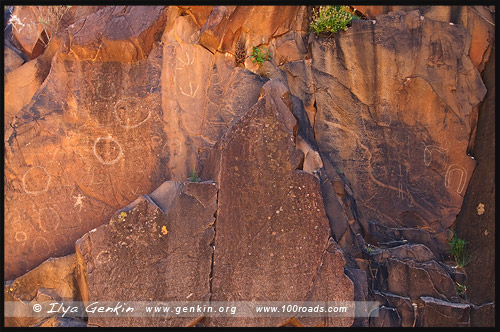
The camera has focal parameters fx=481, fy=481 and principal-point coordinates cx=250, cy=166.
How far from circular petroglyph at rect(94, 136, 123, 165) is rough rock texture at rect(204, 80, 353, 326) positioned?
1321mm

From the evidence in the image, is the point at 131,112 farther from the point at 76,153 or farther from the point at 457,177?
the point at 457,177

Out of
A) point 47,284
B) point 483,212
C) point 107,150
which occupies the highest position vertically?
point 107,150

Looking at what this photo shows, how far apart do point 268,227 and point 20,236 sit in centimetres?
292

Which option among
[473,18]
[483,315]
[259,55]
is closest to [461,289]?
[483,315]

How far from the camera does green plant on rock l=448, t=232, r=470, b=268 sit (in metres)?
6.54

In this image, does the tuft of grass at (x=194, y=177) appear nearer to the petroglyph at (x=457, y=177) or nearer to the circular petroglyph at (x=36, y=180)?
the circular petroglyph at (x=36, y=180)

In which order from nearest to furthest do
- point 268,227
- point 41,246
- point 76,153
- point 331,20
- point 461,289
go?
1. point 268,227
2. point 41,246
3. point 76,153
4. point 461,289
5. point 331,20

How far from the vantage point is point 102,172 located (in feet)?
19.1

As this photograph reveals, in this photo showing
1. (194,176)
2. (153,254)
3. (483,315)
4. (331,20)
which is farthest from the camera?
(331,20)

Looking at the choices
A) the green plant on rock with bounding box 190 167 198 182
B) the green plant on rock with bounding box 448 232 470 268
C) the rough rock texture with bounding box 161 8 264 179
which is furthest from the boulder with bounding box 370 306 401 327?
the rough rock texture with bounding box 161 8 264 179

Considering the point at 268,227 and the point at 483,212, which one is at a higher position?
the point at 268,227

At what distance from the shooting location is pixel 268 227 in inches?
200

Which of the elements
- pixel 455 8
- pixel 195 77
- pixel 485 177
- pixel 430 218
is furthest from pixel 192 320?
pixel 455 8

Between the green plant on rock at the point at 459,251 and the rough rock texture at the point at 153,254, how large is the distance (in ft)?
11.9
